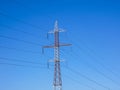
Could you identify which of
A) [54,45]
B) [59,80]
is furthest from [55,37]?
[59,80]

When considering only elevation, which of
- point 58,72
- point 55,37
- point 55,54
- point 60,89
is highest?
point 55,37

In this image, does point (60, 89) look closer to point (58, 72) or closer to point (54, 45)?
point (58, 72)

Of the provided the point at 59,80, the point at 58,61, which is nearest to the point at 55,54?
the point at 58,61

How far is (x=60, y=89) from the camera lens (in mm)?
36156

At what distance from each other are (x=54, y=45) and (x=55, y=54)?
1.40m

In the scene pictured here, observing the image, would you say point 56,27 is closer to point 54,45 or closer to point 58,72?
point 54,45

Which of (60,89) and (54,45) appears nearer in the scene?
(60,89)

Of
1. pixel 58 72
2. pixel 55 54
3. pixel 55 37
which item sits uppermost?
pixel 55 37

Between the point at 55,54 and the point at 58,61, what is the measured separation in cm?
120

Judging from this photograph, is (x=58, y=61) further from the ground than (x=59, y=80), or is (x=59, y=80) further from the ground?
(x=58, y=61)

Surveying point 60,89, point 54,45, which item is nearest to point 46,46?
point 54,45

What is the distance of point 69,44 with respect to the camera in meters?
37.2

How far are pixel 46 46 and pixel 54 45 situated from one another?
1228 millimetres

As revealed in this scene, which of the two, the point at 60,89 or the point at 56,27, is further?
the point at 56,27
